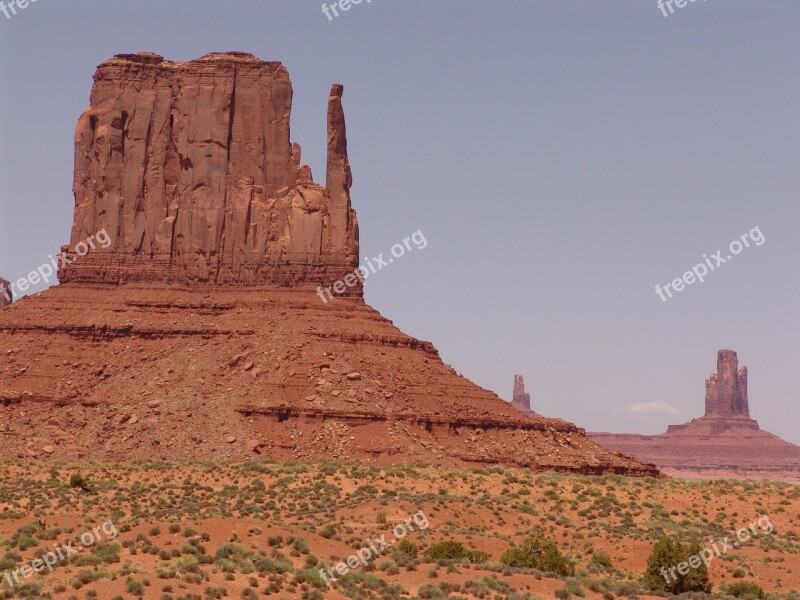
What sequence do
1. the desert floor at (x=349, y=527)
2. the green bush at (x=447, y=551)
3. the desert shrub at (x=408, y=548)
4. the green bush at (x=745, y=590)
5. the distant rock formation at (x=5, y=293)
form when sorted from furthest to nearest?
the distant rock formation at (x=5, y=293)
the desert shrub at (x=408, y=548)
the green bush at (x=447, y=551)
the green bush at (x=745, y=590)
the desert floor at (x=349, y=527)

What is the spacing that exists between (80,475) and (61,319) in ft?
96.2

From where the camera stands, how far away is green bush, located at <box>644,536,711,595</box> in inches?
2219

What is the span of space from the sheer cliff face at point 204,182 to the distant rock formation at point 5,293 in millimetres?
27223

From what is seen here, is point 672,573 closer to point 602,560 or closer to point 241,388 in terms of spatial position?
point 602,560

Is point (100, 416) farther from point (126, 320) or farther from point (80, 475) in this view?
point (80, 475)

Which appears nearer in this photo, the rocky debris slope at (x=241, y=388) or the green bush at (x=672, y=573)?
the green bush at (x=672, y=573)

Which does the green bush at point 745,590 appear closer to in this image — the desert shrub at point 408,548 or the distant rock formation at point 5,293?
the desert shrub at point 408,548

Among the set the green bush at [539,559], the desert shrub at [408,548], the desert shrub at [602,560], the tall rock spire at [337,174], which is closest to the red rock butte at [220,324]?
the tall rock spire at [337,174]

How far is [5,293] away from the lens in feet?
457

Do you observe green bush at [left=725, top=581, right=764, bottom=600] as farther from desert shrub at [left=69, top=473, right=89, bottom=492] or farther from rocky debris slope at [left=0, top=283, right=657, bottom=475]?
rocky debris slope at [left=0, top=283, right=657, bottom=475]

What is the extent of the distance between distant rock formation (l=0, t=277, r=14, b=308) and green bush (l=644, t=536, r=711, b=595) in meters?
88.9

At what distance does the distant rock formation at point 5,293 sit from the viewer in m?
138

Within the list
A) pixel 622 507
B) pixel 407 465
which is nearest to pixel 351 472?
pixel 407 465

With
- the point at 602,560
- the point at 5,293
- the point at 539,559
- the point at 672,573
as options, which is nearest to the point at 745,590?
→ the point at 672,573
